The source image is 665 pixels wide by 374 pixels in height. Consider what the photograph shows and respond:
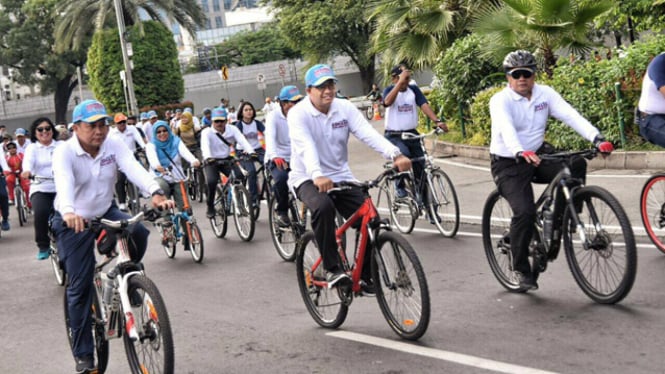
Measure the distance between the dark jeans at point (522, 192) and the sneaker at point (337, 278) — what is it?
1.39 meters

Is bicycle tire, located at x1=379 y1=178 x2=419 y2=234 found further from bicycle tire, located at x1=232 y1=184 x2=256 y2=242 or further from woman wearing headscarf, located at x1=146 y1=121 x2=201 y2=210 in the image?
woman wearing headscarf, located at x1=146 y1=121 x2=201 y2=210

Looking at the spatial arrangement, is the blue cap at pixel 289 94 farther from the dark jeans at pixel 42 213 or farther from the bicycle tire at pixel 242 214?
the dark jeans at pixel 42 213

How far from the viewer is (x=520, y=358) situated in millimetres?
5699

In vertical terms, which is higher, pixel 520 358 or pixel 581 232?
pixel 581 232

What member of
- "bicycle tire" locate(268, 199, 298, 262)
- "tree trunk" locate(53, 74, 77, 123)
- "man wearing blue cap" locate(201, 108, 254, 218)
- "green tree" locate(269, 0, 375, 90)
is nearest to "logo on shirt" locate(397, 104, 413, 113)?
"bicycle tire" locate(268, 199, 298, 262)

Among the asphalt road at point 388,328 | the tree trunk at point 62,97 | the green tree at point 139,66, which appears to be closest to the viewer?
the asphalt road at point 388,328

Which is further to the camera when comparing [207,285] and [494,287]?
[207,285]

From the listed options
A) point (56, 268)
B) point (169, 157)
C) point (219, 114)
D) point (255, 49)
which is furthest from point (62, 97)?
point (56, 268)

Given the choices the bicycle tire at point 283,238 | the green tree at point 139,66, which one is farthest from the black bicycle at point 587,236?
the green tree at point 139,66

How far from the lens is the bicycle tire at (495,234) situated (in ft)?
25.1

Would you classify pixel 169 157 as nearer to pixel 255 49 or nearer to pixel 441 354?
pixel 441 354

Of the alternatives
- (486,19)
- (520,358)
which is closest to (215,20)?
(486,19)

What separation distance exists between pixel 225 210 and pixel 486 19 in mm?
6678

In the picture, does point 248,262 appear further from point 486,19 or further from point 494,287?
point 486,19
